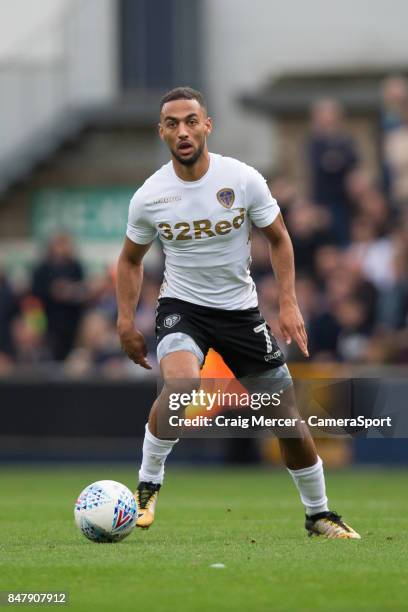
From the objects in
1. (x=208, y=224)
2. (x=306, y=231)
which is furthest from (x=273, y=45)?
(x=208, y=224)

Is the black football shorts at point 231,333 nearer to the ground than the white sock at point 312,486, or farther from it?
farther from it

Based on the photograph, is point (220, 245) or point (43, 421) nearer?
point (220, 245)

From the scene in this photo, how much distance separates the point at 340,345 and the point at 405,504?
5575 millimetres

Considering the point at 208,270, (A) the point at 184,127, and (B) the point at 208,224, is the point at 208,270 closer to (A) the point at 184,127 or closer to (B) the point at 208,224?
(B) the point at 208,224

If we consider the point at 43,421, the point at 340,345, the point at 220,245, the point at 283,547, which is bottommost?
the point at 43,421

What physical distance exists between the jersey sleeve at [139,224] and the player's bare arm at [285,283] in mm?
676

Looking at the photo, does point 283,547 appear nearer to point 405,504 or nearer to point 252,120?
point 405,504

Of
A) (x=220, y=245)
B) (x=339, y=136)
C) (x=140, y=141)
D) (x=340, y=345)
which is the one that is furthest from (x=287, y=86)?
(x=220, y=245)

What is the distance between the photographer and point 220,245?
9.32 meters

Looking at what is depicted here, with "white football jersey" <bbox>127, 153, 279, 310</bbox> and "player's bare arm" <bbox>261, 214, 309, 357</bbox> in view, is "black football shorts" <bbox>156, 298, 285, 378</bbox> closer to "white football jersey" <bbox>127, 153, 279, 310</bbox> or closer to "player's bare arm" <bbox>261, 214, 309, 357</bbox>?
"white football jersey" <bbox>127, 153, 279, 310</bbox>

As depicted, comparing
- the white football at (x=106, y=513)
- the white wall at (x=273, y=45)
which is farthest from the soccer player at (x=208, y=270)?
the white wall at (x=273, y=45)

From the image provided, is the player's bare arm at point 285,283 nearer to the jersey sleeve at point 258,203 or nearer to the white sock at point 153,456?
the jersey sleeve at point 258,203

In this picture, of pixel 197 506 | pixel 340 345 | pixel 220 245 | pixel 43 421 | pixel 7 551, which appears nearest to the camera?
pixel 7 551

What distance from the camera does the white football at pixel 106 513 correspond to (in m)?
8.94
